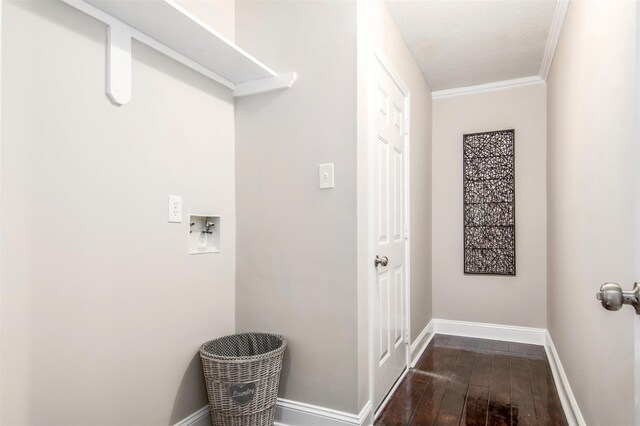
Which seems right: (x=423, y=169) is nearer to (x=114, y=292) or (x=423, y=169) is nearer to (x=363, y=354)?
(x=363, y=354)

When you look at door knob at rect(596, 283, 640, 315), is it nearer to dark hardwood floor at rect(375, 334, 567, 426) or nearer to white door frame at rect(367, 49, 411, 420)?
white door frame at rect(367, 49, 411, 420)

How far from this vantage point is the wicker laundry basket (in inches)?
67.7

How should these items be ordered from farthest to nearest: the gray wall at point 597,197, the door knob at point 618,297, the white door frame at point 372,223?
the white door frame at point 372,223, the gray wall at point 597,197, the door knob at point 618,297

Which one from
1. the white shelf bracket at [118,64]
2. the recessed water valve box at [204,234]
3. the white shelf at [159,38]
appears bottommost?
the recessed water valve box at [204,234]

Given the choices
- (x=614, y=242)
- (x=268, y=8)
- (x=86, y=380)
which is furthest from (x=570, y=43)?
(x=86, y=380)

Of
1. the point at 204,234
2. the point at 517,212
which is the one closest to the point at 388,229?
the point at 204,234

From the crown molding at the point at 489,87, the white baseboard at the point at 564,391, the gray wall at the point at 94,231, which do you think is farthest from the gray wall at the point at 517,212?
the gray wall at the point at 94,231

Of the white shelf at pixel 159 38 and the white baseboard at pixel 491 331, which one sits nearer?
the white shelf at pixel 159 38

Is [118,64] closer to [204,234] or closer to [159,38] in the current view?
[159,38]

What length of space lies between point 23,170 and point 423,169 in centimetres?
292

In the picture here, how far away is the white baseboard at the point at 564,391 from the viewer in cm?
199

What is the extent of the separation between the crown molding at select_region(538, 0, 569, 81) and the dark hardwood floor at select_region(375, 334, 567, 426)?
7.56 ft

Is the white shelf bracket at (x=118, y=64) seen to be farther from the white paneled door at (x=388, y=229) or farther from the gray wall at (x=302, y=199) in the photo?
the white paneled door at (x=388, y=229)

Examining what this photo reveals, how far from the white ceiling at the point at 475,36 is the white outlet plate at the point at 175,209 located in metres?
1.74
